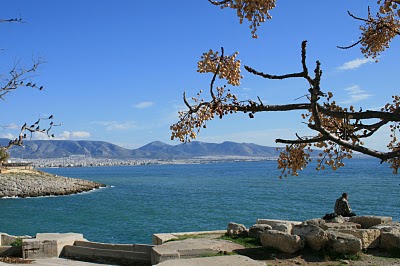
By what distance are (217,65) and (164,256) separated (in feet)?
21.0

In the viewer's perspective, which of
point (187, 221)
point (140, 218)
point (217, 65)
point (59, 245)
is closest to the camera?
point (217, 65)

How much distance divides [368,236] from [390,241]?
0.55 m

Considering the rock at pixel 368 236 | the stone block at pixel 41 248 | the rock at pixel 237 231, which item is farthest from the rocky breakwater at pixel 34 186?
the rock at pixel 368 236

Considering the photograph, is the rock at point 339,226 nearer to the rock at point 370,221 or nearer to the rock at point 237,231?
the rock at point 370,221

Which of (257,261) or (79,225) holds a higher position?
(257,261)

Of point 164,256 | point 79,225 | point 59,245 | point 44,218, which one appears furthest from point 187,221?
point 164,256

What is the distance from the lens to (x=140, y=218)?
4441cm

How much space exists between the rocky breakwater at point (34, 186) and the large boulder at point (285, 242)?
65.5m

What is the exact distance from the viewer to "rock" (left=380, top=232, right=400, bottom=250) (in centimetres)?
1191

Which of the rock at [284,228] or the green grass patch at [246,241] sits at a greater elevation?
the rock at [284,228]

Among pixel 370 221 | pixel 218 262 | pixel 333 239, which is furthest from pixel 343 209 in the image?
pixel 218 262

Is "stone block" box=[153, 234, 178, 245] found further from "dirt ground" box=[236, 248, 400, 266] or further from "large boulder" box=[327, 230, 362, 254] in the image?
"large boulder" box=[327, 230, 362, 254]

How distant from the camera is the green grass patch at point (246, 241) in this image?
12.9m

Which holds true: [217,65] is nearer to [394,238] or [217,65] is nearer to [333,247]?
[333,247]
